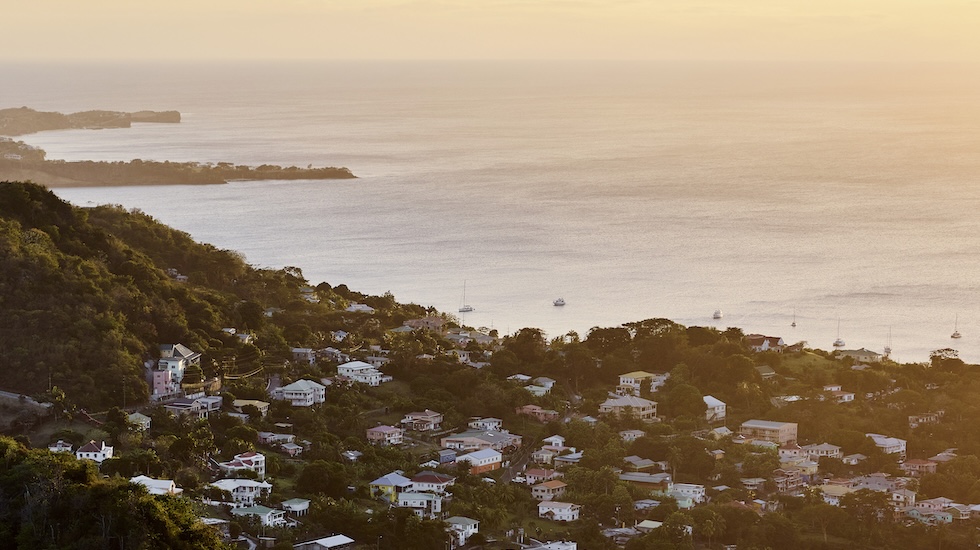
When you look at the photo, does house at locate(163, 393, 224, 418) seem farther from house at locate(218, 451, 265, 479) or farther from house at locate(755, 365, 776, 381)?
house at locate(755, 365, 776, 381)

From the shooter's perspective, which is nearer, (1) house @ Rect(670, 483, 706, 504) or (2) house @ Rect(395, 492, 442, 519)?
(2) house @ Rect(395, 492, 442, 519)

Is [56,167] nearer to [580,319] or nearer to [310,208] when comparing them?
[310,208]

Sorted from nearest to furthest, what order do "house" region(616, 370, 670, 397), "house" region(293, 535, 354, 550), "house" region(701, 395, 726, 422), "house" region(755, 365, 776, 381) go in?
1. "house" region(293, 535, 354, 550)
2. "house" region(701, 395, 726, 422)
3. "house" region(616, 370, 670, 397)
4. "house" region(755, 365, 776, 381)

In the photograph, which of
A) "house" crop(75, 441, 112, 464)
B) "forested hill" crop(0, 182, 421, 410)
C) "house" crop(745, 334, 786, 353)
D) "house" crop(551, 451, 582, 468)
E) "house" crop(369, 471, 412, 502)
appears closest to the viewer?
"house" crop(75, 441, 112, 464)

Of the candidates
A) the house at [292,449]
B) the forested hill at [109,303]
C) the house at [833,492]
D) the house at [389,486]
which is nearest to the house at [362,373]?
the forested hill at [109,303]

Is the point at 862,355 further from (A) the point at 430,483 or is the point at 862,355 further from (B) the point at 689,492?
(A) the point at 430,483

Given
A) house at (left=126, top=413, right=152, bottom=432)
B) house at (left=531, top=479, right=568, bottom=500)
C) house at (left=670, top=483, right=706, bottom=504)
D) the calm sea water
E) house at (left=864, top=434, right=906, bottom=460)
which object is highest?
the calm sea water

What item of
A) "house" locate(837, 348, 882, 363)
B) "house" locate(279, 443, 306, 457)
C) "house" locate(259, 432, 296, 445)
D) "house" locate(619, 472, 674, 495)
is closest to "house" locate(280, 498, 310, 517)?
"house" locate(279, 443, 306, 457)

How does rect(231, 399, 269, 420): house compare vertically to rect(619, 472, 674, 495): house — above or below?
above

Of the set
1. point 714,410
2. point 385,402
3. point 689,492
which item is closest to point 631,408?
point 714,410
